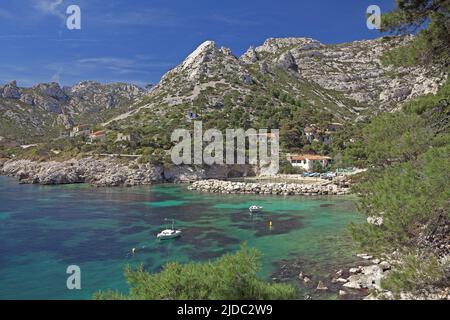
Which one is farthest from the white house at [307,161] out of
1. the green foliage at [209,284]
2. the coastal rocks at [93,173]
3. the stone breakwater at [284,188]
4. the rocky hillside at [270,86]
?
the green foliage at [209,284]

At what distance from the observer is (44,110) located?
528 ft

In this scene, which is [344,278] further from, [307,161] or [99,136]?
[99,136]

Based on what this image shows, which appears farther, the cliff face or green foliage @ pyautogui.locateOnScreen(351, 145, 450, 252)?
the cliff face

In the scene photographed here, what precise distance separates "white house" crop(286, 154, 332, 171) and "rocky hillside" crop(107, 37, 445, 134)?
15.4 m

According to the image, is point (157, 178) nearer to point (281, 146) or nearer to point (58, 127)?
point (281, 146)

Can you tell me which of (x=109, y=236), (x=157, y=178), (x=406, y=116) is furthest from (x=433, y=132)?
(x=157, y=178)

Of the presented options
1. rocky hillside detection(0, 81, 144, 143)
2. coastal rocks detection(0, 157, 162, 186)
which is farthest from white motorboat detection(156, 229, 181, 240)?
rocky hillside detection(0, 81, 144, 143)

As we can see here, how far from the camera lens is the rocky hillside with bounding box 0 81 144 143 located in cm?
12830

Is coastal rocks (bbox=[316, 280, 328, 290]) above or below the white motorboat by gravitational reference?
below

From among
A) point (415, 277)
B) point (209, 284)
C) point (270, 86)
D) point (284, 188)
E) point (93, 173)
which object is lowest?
point (284, 188)

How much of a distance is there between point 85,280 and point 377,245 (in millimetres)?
13131

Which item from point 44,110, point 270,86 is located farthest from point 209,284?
point 44,110

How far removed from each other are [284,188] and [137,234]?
26007 millimetres

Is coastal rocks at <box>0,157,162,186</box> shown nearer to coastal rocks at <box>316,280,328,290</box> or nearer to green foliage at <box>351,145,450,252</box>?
coastal rocks at <box>316,280,328,290</box>
